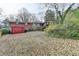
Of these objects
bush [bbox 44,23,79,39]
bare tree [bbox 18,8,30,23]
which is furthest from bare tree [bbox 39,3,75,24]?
bare tree [bbox 18,8,30,23]

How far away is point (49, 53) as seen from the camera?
1.50 meters

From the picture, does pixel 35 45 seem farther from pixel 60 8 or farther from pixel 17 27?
pixel 60 8

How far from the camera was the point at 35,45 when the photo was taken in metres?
1.51

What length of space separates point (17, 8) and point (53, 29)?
36cm

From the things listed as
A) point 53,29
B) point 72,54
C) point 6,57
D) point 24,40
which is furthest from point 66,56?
point 6,57

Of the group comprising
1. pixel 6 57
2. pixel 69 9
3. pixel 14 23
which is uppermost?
pixel 69 9

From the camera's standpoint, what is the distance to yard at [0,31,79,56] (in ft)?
4.93

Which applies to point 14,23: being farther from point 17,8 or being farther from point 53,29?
point 53,29

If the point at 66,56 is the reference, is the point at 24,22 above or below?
above

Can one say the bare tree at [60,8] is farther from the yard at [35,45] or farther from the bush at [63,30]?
the yard at [35,45]

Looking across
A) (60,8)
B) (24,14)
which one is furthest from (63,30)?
(24,14)

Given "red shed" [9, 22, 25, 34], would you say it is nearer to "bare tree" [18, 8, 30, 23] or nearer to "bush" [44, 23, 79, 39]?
"bare tree" [18, 8, 30, 23]

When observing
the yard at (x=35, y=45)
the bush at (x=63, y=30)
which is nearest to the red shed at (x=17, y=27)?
the yard at (x=35, y=45)

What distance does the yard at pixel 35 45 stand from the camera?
1.50 meters
